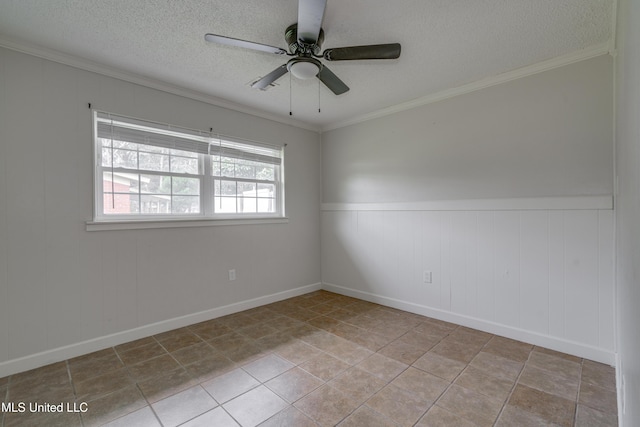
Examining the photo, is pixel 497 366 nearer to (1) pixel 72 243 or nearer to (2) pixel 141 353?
(2) pixel 141 353

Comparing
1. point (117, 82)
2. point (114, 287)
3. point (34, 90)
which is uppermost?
point (117, 82)

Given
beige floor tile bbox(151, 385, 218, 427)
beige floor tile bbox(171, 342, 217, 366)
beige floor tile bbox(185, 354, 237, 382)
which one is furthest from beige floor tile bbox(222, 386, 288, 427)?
beige floor tile bbox(171, 342, 217, 366)

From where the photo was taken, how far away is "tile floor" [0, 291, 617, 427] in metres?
1.66

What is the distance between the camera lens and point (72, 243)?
2.35 meters

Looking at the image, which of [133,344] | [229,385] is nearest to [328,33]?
[229,385]

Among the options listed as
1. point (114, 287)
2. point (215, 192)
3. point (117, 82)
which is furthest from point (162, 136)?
point (114, 287)

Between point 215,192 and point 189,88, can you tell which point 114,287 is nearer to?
point 215,192

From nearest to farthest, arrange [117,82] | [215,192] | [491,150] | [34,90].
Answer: [34,90] < [117,82] < [491,150] < [215,192]

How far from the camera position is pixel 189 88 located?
2.95 m

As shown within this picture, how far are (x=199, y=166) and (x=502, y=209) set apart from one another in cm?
311

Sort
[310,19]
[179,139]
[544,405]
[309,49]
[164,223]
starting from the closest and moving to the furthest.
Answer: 1. [310,19]
2. [544,405]
3. [309,49]
4. [164,223]
5. [179,139]

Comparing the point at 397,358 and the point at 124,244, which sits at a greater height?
the point at 124,244

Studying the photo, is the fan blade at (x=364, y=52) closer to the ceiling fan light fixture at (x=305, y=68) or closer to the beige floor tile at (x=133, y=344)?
the ceiling fan light fixture at (x=305, y=68)

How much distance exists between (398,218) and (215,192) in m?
2.17
